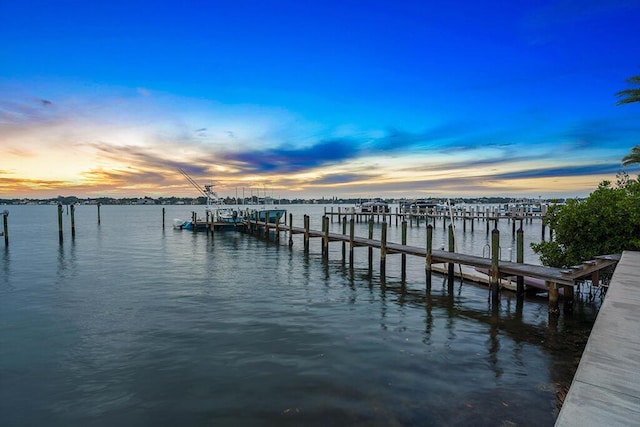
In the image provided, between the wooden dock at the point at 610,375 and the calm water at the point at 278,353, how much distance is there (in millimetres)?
2150

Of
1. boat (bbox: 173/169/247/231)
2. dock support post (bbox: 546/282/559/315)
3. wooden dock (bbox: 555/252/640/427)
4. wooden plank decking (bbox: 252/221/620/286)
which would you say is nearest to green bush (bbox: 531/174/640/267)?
wooden plank decking (bbox: 252/221/620/286)

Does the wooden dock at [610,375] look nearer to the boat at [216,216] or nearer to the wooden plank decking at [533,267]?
the wooden plank decking at [533,267]

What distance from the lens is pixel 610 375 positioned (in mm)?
4887

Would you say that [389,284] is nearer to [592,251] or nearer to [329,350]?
[592,251]

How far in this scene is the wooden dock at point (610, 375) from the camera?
4.02 metres

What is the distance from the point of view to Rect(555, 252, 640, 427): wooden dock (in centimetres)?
402

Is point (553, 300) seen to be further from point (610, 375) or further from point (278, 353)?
point (610, 375)

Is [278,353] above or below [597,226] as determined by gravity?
below

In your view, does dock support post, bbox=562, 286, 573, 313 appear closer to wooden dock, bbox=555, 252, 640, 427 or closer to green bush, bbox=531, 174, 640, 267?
green bush, bbox=531, 174, 640, 267

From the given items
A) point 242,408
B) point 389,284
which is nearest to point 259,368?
point 242,408

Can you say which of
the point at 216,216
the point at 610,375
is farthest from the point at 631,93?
the point at 216,216

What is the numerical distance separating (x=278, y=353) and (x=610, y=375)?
24.8 feet

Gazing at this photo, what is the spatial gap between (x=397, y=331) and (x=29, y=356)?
10132 millimetres

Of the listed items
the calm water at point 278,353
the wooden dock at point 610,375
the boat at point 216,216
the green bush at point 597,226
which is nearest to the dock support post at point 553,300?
the calm water at point 278,353
